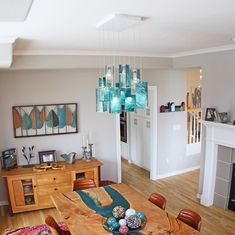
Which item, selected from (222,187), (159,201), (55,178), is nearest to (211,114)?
(222,187)

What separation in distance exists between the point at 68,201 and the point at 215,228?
2.44 metres

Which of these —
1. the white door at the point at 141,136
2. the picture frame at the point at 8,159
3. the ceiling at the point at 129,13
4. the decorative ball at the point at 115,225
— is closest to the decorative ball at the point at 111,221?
the decorative ball at the point at 115,225

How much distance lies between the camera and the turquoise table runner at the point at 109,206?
3078 millimetres

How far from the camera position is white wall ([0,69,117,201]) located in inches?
191

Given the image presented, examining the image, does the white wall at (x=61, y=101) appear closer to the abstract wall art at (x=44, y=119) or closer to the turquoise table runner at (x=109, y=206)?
the abstract wall art at (x=44, y=119)

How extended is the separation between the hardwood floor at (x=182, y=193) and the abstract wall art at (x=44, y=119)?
2.07 meters

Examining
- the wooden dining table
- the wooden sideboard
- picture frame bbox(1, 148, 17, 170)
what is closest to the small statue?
the wooden sideboard

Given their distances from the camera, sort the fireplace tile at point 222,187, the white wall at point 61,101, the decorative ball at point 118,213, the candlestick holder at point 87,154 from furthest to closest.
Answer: the candlestick holder at point 87,154, the white wall at point 61,101, the fireplace tile at point 222,187, the decorative ball at point 118,213

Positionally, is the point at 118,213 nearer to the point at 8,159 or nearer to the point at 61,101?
the point at 8,159

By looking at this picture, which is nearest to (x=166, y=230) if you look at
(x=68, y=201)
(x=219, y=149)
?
(x=68, y=201)

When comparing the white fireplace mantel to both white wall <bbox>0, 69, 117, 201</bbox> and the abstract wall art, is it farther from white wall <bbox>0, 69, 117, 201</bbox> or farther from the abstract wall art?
the abstract wall art

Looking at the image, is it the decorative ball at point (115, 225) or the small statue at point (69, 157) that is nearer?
the decorative ball at point (115, 225)

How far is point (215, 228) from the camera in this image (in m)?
4.15

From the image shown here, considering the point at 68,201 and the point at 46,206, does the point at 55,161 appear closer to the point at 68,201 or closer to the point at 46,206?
the point at 46,206
